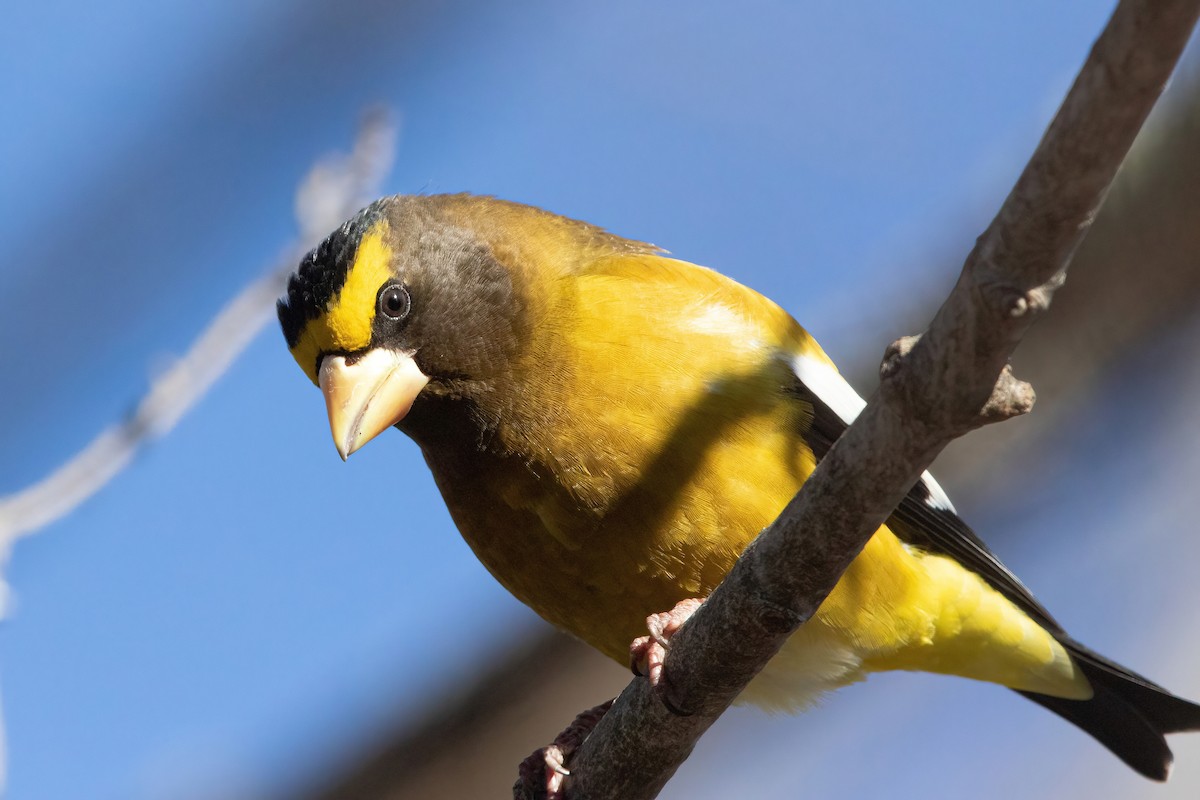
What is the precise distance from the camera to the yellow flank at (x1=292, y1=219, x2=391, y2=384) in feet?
9.87

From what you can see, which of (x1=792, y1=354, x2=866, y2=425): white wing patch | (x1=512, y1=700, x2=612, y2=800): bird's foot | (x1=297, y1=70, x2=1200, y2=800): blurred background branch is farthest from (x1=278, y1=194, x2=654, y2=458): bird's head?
(x1=297, y1=70, x2=1200, y2=800): blurred background branch

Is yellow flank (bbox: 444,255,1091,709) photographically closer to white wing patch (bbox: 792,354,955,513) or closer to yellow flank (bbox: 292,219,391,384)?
white wing patch (bbox: 792,354,955,513)

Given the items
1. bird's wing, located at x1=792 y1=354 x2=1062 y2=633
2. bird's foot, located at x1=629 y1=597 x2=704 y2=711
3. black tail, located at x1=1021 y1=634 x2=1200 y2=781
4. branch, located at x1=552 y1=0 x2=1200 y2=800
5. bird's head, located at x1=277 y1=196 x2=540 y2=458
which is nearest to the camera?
branch, located at x1=552 y1=0 x2=1200 y2=800

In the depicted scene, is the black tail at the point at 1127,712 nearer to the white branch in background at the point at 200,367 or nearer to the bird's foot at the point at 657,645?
the bird's foot at the point at 657,645

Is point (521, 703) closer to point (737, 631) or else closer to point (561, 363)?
point (561, 363)

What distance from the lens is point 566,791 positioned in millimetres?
2699

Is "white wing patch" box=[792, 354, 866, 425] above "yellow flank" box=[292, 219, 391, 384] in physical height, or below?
above

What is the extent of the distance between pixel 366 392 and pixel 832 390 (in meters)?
1.13

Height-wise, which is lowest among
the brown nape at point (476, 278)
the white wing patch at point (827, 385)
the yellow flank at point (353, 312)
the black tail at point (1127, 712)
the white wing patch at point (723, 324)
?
the yellow flank at point (353, 312)

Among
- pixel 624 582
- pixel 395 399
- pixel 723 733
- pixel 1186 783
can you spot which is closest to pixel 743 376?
pixel 624 582

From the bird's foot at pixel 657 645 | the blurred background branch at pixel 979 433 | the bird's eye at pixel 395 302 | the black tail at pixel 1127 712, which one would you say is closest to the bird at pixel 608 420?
the bird's eye at pixel 395 302

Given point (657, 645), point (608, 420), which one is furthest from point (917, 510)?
point (657, 645)

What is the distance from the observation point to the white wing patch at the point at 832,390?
3.18 metres

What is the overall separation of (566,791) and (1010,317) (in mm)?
1442
